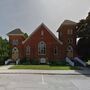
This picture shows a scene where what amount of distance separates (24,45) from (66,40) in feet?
30.1

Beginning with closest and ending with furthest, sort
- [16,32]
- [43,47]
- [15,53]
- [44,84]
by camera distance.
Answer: [44,84]
[43,47]
[15,53]
[16,32]

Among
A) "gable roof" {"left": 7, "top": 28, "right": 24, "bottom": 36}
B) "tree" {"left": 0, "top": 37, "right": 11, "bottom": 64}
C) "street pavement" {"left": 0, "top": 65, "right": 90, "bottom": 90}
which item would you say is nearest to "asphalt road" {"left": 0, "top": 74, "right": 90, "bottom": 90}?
"street pavement" {"left": 0, "top": 65, "right": 90, "bottom": 90}

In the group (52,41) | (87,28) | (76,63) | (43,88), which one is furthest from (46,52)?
(43,88)

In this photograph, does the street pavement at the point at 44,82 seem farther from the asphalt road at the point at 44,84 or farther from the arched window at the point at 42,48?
the arched window at the point at 42,48

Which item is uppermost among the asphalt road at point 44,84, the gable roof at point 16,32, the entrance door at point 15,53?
the gable roof at point 16,32

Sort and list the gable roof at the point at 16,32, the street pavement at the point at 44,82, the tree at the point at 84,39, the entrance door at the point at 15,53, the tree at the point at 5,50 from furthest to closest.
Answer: the tree at the point at 5,50, the gable roof at the point at 16,32, the entrance door at the point at 15,53, the tree at the point at 84,39, the street pavement at the point at 44,82

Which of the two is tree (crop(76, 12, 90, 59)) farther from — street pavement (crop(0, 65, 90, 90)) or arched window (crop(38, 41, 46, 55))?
street pavement (crop(0, 65, 90, 90))

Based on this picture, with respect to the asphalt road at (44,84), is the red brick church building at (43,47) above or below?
above

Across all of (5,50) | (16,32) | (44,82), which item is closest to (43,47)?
(16,32)

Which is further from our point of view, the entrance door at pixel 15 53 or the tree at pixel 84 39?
the entrance door at pixel 15 53

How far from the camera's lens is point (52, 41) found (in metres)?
61.4

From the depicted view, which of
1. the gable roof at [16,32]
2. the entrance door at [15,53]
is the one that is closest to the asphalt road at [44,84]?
the entrance door at [15,53]

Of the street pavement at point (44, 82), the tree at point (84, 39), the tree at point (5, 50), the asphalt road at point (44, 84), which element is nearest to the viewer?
the asphalt road at point (44, 84)

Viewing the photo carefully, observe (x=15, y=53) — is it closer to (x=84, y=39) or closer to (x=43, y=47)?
(x=43, y=47)
